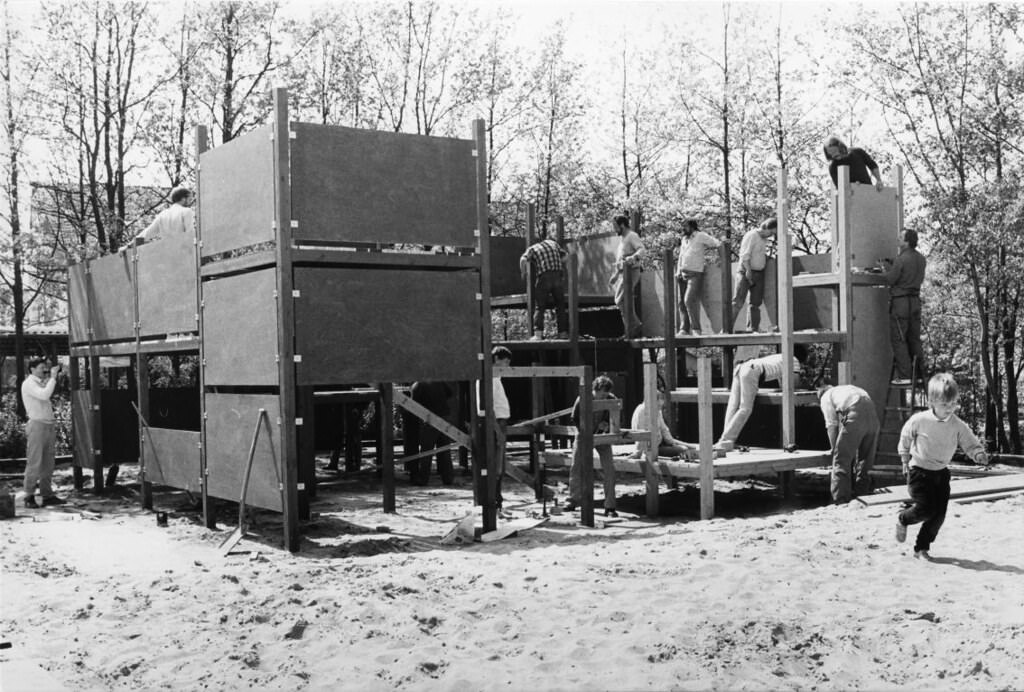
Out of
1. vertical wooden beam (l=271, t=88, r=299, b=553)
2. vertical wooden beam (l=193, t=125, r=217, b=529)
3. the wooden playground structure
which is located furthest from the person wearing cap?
vertical wooden beam (l=271, t=88, r=299, b=553)

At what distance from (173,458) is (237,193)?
3696 mm

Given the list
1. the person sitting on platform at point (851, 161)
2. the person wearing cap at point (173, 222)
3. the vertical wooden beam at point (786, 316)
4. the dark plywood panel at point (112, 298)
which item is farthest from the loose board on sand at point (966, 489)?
the dark plywood panel at point (112, 298)

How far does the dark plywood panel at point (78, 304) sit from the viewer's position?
1661cm

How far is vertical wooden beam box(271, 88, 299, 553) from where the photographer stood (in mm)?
10680

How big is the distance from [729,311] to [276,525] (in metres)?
7.71

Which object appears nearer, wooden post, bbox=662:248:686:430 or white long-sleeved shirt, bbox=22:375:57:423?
white long-sleeved shirt, bbox=22:375:57:423

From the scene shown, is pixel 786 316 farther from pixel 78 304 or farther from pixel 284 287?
pixel 78 304

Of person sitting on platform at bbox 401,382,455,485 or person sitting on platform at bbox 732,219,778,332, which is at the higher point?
person sitting on platform at bbox 732,219,778,332

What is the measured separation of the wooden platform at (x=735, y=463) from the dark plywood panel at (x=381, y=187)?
4193 millimetres

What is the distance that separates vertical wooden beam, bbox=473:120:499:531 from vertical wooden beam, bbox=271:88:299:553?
217 cm

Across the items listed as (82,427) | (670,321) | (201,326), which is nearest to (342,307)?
(201,326)

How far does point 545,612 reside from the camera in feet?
25.6

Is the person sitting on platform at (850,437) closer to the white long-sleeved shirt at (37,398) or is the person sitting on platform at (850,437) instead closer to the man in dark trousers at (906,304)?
the man in dark trousers at (906,304)

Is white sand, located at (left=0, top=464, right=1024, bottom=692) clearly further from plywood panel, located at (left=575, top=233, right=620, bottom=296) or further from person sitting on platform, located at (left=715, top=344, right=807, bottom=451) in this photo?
plywood panel, located at (left=575, top=233, right=620, bottom=296)
